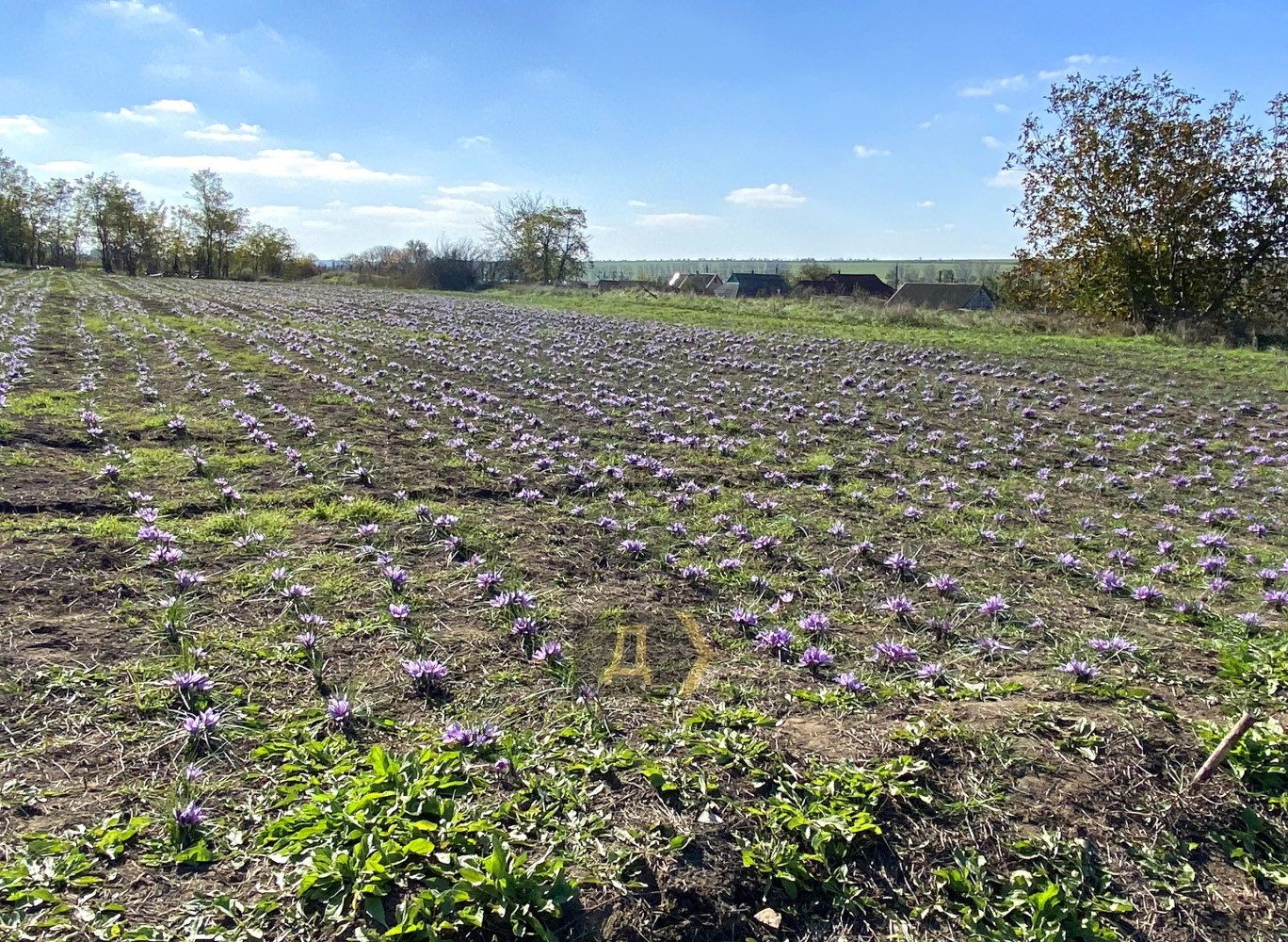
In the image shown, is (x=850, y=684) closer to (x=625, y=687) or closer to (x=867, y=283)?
(x=625, y=687)

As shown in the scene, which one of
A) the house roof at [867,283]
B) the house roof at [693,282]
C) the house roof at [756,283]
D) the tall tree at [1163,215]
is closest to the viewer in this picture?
the tall tree at [1163,215]

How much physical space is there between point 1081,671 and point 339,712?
3.72m

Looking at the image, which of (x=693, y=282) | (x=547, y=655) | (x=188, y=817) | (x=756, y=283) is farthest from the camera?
(x=756, y=283)

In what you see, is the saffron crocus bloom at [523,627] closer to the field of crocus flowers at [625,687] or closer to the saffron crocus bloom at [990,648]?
the field of crocus flowers at [625,687]

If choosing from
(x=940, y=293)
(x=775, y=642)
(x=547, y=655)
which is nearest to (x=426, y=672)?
(x=547, y=655)

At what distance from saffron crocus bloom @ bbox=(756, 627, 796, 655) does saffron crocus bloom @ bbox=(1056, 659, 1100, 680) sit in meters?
1.45

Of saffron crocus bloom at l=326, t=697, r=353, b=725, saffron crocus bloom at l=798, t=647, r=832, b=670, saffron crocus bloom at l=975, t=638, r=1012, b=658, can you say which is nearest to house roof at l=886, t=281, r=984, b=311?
saffron crocus bloom at l=975, t=638, r=1012, b=658

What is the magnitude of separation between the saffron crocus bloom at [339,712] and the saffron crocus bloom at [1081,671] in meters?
3.66

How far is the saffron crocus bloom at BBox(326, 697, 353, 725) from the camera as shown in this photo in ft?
10.7

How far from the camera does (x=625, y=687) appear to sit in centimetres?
371

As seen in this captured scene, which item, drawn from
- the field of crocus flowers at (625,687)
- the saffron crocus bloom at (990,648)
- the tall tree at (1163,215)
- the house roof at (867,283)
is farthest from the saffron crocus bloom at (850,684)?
the house roof at (867,283)

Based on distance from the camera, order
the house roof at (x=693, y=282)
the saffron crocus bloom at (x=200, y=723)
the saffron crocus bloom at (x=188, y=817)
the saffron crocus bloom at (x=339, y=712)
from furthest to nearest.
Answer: the house roof at (x=693, y=282), the saffron crocus bloom at (x=339, y=712), the saffron crocus bloom at (x=200, y=723), the saffron crocus bloom at (x=188, y=817)

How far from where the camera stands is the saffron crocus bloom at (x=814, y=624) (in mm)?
4258

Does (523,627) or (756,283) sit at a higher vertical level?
(756,283)
